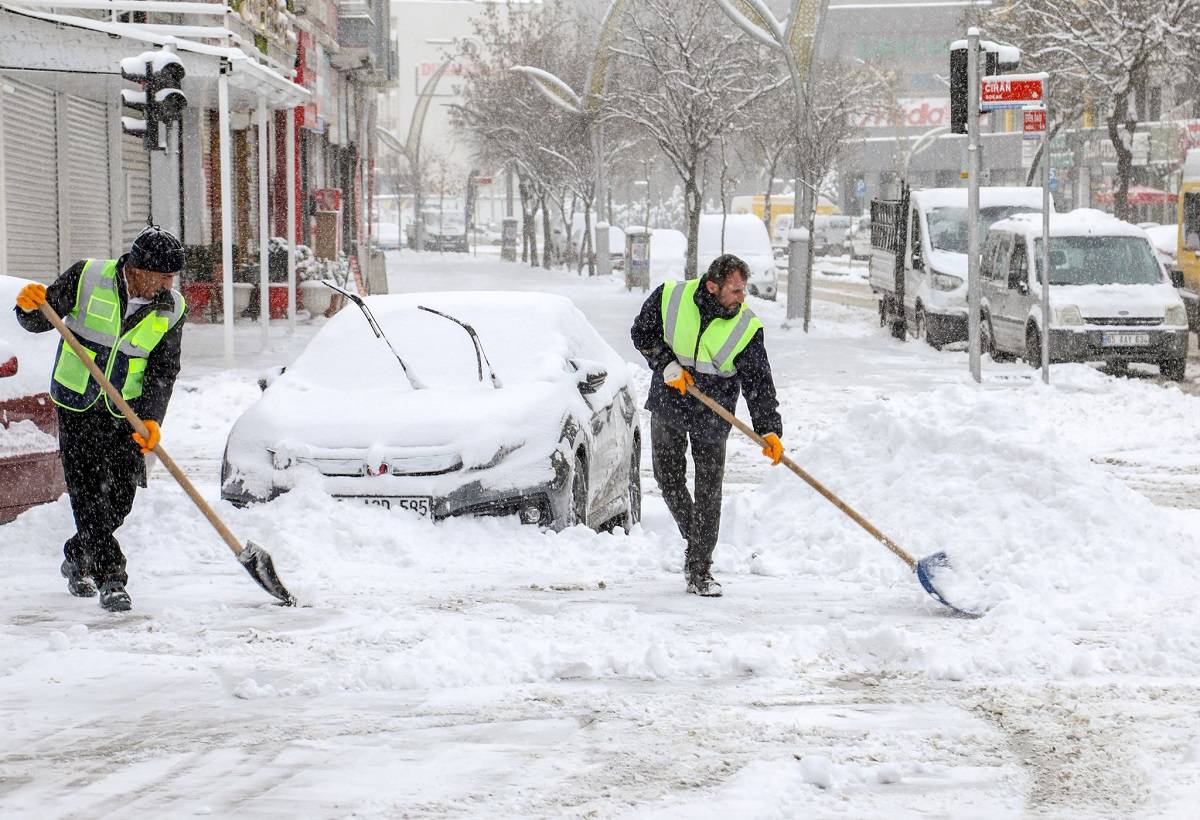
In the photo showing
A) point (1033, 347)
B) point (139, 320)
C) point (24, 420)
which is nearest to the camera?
point (139, 320)

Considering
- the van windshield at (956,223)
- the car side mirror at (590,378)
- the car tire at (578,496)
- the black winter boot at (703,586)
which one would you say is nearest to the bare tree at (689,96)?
the van windshield at (956,223)

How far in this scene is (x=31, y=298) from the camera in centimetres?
695

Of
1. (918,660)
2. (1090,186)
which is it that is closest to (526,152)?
(1090,186)

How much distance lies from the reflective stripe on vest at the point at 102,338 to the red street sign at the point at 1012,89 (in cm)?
1164

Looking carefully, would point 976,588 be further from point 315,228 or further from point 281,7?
point 315,228

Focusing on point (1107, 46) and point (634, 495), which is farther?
point (1107, 46)

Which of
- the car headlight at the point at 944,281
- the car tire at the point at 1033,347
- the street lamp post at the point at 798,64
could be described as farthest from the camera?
the street lamp post at the point at 798,64

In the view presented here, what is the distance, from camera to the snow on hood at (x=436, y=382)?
848cm

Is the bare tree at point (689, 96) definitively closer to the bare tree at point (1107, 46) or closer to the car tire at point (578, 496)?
the bare tree at point (1107, 46)

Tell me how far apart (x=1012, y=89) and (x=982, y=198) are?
8072 mm

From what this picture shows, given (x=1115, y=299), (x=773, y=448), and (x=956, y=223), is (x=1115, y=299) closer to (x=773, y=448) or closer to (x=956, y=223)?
(x=956, y=223)

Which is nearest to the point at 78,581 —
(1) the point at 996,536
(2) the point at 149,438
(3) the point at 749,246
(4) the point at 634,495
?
(2) the point at 149,438

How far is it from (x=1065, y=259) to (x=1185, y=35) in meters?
15.3

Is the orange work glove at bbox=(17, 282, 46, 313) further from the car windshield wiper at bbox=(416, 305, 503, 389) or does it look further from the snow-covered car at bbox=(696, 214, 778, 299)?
the snow-covered car at bbox=(696, 214, 778, 299)
